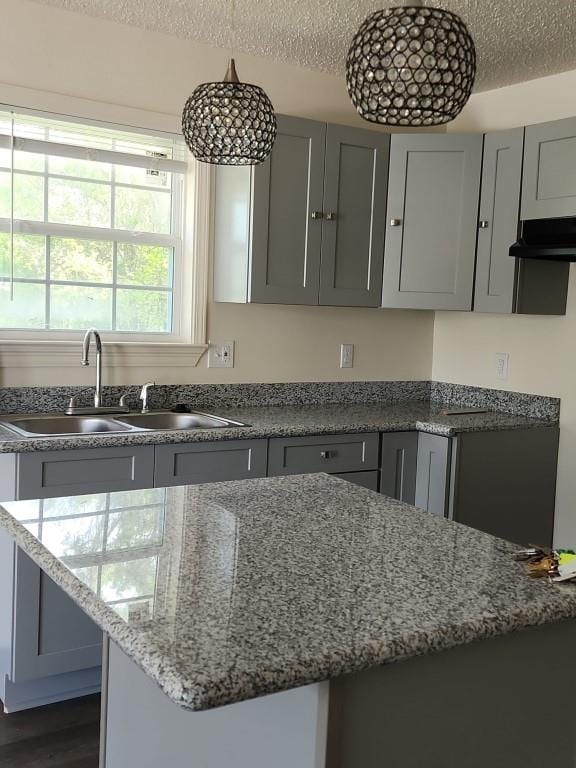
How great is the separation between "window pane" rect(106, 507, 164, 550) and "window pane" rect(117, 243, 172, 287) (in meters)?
1.90

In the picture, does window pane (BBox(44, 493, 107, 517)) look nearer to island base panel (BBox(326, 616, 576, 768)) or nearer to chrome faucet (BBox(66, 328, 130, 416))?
island base panel (BBox(326, 616, 576, 768))

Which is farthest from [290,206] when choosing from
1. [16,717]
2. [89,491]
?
[16,717]

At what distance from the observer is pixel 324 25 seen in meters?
3.15

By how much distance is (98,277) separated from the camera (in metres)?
3.46

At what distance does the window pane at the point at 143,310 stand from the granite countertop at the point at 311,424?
489 mm

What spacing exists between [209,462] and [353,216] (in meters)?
1.35

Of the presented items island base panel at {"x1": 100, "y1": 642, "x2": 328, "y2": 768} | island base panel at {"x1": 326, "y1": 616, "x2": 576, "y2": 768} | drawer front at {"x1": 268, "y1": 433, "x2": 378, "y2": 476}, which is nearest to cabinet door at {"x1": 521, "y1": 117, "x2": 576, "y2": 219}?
drawer front at {"x1": 268, "y1": 433, "x2": 378, "y2": 476}

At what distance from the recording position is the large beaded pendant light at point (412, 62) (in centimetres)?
138

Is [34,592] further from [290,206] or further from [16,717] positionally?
[290,206]

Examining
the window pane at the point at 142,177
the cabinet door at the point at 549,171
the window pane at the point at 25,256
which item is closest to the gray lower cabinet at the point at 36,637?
the window pane at the point at 25,256

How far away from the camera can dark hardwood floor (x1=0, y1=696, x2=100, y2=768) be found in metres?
2.43

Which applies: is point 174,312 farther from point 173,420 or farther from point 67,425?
point 67,425

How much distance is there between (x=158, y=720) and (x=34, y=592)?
3.96 ft

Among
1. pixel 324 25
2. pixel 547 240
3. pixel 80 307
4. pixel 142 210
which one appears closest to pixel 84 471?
pixel 80 307
